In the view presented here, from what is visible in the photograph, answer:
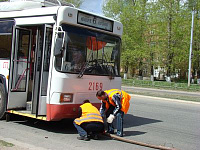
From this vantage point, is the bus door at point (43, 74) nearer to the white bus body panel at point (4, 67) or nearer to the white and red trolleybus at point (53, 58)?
the white and red trolleybus at point (53, 58)

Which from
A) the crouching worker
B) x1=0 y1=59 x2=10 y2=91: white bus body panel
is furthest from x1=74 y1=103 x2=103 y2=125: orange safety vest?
x1=0 y1=59 x2=10 y2=91: white bus body panel

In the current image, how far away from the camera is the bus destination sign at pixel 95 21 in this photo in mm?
7777

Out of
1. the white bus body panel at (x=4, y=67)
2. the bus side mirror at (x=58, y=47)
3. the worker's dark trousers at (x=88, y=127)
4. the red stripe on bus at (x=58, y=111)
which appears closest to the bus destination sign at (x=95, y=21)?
the bus side mirror at (x=58, y=47)

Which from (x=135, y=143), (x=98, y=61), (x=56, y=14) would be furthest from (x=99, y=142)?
(x=56, y=14)

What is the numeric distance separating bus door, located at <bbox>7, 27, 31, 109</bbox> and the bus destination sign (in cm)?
165

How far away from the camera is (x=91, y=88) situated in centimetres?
803

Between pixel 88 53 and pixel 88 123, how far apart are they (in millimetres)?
1968

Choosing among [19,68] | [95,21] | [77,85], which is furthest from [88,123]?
[95,21]

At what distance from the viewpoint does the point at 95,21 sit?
8164 mm

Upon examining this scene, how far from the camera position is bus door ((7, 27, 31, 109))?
27.0 ft

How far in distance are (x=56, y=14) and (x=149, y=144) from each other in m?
3.84

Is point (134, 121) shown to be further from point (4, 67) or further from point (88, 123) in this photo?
point (4, 67)

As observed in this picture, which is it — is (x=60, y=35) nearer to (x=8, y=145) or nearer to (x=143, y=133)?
(x=8, y=145)

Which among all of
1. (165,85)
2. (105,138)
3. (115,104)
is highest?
(115,104)
